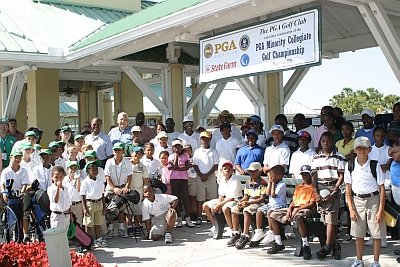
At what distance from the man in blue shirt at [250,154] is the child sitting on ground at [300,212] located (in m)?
1.32

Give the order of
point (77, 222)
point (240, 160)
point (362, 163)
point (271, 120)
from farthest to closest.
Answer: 1. point (271, 120)
2. point (240, 160)
3. point (77, 222)
4. point (362, 163)

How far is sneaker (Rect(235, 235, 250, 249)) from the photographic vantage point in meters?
7.10

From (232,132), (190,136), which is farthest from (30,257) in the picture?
(232,132)

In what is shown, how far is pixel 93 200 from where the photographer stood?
7.70 m

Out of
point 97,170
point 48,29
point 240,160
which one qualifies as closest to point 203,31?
point 240,160

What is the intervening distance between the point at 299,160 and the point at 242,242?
56.0 inches

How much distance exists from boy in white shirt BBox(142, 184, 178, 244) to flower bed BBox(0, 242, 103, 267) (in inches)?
118

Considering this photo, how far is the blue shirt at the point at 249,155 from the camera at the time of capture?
26.3 ft

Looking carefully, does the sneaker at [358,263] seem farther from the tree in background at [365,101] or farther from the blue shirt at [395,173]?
the tree in background at [365,101]

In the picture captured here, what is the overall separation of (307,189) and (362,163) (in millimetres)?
1008

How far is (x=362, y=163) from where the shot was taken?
19.3 ft

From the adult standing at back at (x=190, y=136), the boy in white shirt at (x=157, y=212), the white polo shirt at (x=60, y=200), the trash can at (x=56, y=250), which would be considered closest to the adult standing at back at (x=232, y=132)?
the adult standing at back at (x=190, y=136)

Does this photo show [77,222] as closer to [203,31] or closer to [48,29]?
[203,31]

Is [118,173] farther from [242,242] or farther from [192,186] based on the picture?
[242,242]
